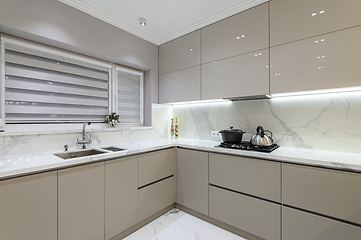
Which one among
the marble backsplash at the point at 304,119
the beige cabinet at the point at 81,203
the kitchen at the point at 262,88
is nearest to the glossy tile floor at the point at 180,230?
the beige cabinet at the point at 81,203

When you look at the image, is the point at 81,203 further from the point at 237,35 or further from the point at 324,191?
the point at 237,35

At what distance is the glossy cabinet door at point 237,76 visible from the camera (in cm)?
193

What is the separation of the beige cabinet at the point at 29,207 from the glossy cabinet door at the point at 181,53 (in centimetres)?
205

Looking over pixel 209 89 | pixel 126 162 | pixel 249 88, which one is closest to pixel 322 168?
pixel 249 88

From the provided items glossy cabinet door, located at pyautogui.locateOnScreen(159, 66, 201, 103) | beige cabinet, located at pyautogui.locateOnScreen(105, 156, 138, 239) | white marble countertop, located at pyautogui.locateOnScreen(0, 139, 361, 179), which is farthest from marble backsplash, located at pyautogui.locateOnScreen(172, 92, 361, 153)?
beige cabinet, located at pyautogui.locateOnScreen(105, 156, 138, 239)

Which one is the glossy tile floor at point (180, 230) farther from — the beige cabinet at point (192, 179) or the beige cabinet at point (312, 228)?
the beige cabinet at point (312, 228)

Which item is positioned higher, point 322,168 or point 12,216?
point 322,168

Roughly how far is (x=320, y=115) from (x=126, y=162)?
2.09 m

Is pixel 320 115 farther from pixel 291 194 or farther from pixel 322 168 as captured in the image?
pixel 291 194

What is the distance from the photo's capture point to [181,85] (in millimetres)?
2641

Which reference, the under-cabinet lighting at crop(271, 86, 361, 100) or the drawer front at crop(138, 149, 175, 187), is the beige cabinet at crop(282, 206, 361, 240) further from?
the drawer front at crop(138, 149, 175, 187)

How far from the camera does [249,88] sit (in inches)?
79.3

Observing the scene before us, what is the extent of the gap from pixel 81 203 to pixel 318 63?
244cm

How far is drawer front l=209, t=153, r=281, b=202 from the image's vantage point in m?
1.61
